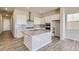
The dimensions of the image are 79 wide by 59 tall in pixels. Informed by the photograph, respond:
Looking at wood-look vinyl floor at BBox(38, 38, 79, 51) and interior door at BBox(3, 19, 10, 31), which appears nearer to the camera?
wood-look vinyl floor at BBox(38, 38, 79, 51)

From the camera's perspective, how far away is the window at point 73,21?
5.45 meters

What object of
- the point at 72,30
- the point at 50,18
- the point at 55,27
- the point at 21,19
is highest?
the point at 50,18

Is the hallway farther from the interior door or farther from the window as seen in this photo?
the interior door

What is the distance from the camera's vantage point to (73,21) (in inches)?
225

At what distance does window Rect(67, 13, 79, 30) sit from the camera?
5.45 meters

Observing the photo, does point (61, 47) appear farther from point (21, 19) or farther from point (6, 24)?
point (6, 24)

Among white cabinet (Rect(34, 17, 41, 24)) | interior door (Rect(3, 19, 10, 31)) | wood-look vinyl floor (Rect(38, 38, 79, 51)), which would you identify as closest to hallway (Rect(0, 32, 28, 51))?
wood-look vinyl floor (Rect(38, 38, 79, 51))

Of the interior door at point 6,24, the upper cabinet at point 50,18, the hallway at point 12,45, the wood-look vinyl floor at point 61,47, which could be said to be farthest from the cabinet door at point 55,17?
the interior door at point 6,24

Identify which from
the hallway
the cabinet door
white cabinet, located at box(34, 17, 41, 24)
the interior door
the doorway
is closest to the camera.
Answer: the hallway

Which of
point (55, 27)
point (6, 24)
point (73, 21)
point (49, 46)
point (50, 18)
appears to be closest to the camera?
point (49, 46)

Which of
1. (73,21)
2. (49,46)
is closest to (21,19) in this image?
(49,46)

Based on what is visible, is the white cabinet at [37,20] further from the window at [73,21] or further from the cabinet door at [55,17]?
the window at [73,21]
